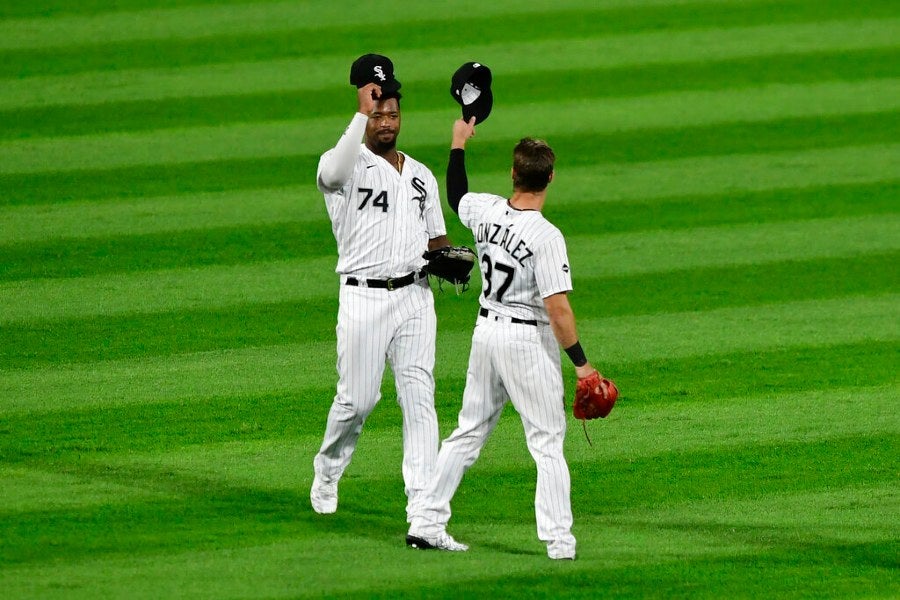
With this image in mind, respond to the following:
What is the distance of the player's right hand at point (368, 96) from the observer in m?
5.63

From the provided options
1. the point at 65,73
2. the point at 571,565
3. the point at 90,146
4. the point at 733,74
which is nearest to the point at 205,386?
the point at 571,565

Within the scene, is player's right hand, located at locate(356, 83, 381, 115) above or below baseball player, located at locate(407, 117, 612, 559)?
above

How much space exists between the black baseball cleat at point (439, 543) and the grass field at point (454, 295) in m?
0.07

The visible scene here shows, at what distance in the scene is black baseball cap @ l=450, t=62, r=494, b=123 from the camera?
572 cm

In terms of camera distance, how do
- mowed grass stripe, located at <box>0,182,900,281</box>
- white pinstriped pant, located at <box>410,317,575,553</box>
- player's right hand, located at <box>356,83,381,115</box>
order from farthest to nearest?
mowed grass stripe, located at <box>0,182,900,281</box> → player's right hand, located at <box>356,83,381,115</box> → white pinstriped pant, located at <box>410,317,575,553</box>

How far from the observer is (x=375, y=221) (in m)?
5.85

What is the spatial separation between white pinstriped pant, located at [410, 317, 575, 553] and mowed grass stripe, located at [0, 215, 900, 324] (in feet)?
11.1

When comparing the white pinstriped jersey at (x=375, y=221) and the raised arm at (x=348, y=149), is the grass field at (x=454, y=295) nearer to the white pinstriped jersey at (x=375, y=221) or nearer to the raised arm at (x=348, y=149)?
the white pinstriped jersey at (x=375, y=221)

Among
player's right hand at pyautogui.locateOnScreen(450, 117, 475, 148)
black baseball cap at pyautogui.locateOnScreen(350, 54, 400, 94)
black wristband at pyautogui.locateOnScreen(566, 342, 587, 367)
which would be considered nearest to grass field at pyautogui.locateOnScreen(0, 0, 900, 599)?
black wristband at pyautogui.locateOnScreen(566, 342, 587, 367)

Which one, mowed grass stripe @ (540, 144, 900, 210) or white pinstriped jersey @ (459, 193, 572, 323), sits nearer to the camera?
white pinstriped jersey @ (459, 193, 572, 323)

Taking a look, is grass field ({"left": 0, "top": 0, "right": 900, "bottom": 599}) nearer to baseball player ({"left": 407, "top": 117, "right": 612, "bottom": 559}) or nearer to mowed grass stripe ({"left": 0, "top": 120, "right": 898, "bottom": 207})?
mowed grass stripe ({"left": 0, "top": 120, "right": 898, "bottom": 207})

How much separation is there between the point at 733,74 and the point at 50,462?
24.2 ft

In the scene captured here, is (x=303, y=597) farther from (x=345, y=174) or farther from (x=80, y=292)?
(x=80, y=292)

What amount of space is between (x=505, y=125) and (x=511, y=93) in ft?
1.77
